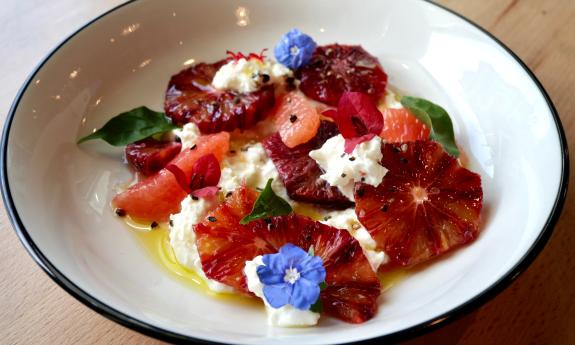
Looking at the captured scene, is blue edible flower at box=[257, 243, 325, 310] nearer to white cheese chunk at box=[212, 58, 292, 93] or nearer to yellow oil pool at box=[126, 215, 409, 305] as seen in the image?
yellow oil pool at box=[126, 215, 409, 305]

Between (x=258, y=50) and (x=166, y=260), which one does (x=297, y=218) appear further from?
(x=258, y=50)

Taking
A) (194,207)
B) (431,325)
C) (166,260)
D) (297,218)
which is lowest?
(166,260)

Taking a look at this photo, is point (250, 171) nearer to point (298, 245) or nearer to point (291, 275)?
point (298, 245)

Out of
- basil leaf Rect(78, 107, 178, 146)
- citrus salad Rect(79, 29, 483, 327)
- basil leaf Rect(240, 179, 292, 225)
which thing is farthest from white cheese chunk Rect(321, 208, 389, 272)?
basil leaf Rect(78, 107, 178, 146)

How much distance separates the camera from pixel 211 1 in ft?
9.01

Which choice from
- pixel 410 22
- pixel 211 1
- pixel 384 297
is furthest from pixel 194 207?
pixel 410 22

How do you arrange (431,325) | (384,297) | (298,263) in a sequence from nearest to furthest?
→ (431,325) < (298,263) < (384,297)

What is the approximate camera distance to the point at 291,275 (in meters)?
1.62

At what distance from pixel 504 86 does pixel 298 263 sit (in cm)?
121

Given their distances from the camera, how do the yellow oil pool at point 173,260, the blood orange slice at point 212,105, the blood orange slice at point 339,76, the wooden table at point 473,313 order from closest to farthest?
the wooden table at point 473,313 < the yellow oil pool at point 173,260 < the blood orange slice at point 212,105 < the blood orange slice at point 339,76

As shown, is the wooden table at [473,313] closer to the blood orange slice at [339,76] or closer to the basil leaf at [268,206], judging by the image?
the basil leaf at [268,206]

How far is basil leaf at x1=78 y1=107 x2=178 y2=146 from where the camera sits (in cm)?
225

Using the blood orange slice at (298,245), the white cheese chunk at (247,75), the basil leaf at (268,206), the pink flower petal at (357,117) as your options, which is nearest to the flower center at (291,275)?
the blood orange slice at (298,245)

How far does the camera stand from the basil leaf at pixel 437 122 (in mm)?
2170
